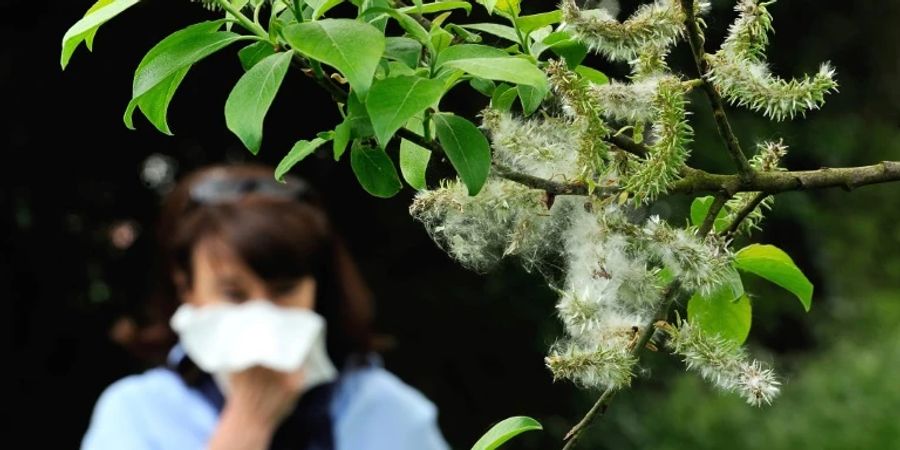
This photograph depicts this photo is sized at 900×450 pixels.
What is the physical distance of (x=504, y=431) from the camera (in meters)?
0.55

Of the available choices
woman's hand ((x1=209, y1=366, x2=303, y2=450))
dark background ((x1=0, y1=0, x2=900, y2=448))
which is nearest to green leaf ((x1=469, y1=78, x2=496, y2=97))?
woman's hand ((x1=209, y1=366, x2=303, y2=450))

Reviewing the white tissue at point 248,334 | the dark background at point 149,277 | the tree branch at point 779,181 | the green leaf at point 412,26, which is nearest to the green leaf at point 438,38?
the green leaf at point 412,26

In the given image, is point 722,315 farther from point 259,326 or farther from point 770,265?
point 259,326

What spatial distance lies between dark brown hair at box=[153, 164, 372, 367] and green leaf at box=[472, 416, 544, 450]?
1.56 m

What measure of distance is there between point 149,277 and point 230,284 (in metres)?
0.96

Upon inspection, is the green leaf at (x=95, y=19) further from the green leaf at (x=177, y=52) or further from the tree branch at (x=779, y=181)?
Answer: the tree branch at (x=779, y=181)

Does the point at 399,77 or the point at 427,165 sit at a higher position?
the point at 399,77

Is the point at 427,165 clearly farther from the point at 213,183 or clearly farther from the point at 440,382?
the point at 440,382

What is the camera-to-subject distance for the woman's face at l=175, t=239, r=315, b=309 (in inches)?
81.6

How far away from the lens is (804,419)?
→ 3504 millimetres

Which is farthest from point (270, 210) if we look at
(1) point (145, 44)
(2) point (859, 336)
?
(2) point (859, 336)

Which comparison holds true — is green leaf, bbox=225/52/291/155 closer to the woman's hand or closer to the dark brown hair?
the dark brown hair

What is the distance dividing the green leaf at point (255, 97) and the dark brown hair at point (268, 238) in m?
1.63

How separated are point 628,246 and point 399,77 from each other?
12 centimetres
